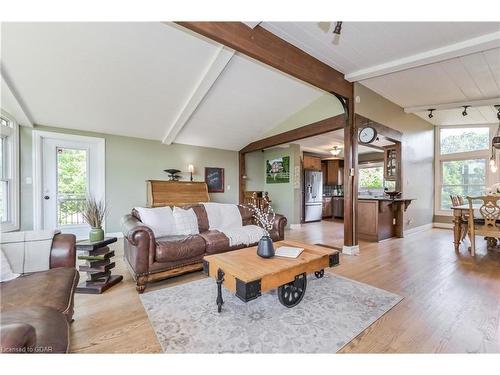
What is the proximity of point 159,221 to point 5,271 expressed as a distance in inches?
60.5

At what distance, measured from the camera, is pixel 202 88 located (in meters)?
3.82

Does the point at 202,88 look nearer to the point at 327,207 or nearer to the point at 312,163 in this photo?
the point at 312,163

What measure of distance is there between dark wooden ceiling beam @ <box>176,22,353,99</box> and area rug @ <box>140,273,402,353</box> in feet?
8.08

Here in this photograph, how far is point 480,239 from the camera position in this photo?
463 cm

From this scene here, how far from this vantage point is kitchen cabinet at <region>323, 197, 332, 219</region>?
8172mm

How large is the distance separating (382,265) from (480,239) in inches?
126

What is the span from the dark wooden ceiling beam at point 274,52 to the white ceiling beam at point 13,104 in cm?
289

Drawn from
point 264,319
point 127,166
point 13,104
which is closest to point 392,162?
point 264,319

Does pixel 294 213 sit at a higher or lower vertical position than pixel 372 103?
lower

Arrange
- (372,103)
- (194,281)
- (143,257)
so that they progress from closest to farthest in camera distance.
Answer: (143,257), (194,281), (372,103)

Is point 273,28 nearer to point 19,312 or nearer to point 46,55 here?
point 46,55

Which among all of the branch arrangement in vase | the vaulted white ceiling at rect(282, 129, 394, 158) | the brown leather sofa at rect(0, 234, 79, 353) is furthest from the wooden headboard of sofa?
the brown leather sofa at rect(0, 234, 79, 353)
